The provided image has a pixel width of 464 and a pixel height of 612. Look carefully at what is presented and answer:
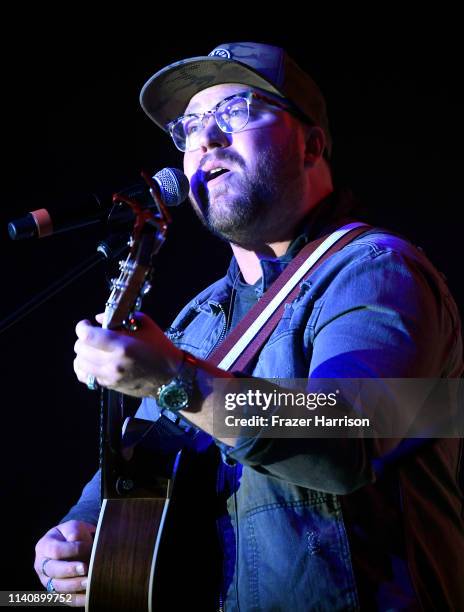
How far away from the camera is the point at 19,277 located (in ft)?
11.4

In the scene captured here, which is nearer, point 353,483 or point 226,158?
point 353,483

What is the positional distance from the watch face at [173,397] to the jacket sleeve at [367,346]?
0.15 m

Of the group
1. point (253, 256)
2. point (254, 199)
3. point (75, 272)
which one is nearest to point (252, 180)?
point (254, 199)

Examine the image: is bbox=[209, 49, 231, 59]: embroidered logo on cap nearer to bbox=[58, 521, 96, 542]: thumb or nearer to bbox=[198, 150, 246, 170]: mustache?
bbox=[198, 150, 246, 170]: mustache

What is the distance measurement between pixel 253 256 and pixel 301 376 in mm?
867

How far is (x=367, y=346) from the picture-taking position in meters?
1.50

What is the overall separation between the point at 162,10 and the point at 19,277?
1.70 metres

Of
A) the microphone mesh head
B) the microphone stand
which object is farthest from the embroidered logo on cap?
the microphone stand

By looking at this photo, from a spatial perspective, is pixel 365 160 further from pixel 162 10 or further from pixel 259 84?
pixel 162 10

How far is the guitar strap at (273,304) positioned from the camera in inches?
79.9

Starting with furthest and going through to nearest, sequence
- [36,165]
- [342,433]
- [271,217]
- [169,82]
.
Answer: [36,165]
[169,82]
[271,217]
[342,433]

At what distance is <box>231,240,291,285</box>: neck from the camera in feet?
8.22

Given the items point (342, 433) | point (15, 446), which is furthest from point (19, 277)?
point (342, 433)

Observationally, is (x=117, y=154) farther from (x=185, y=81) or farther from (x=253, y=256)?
(x=253, y=256)
